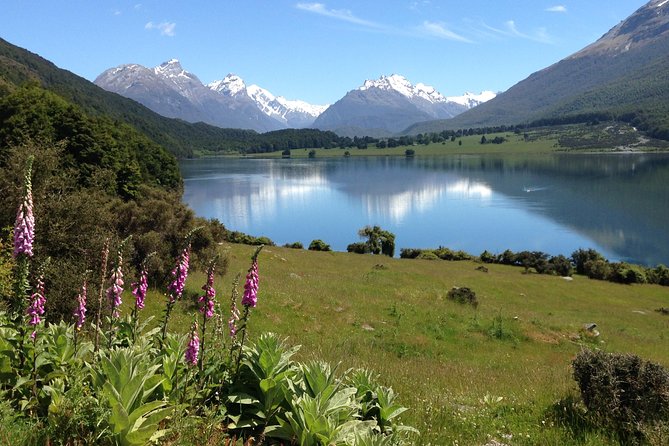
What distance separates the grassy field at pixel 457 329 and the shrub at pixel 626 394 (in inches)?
21.7

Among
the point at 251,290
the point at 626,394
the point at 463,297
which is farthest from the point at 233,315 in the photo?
the point at 463,297

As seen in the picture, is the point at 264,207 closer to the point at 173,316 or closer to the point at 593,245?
the point at 593,245

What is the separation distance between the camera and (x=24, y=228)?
5.64 m

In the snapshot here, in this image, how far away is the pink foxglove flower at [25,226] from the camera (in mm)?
5543

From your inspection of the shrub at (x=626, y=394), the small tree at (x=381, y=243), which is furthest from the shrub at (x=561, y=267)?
the shrub at (x=626, y=394)

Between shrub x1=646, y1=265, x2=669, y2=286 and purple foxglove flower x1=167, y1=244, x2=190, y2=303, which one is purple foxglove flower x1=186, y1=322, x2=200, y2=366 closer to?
purple foxglove flower x1=167, y1=244, x2=190, y2=303

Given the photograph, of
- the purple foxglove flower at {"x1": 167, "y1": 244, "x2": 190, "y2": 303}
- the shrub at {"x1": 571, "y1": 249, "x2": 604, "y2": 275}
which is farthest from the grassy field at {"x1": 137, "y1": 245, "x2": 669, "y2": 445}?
the shrub at {"x1": 571, "y1": 249, "x2": 604, "y2": 275}

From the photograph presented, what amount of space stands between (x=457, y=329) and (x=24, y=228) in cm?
2567

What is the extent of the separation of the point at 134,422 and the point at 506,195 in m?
152

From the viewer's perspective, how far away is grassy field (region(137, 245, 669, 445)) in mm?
9562

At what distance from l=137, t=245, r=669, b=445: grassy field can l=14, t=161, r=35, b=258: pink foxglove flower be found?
646cm

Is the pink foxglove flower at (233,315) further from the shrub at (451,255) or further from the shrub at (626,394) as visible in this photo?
the shrub at (451,255)

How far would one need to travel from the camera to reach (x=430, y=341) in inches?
977

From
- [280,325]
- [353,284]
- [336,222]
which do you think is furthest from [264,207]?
[280,325]
